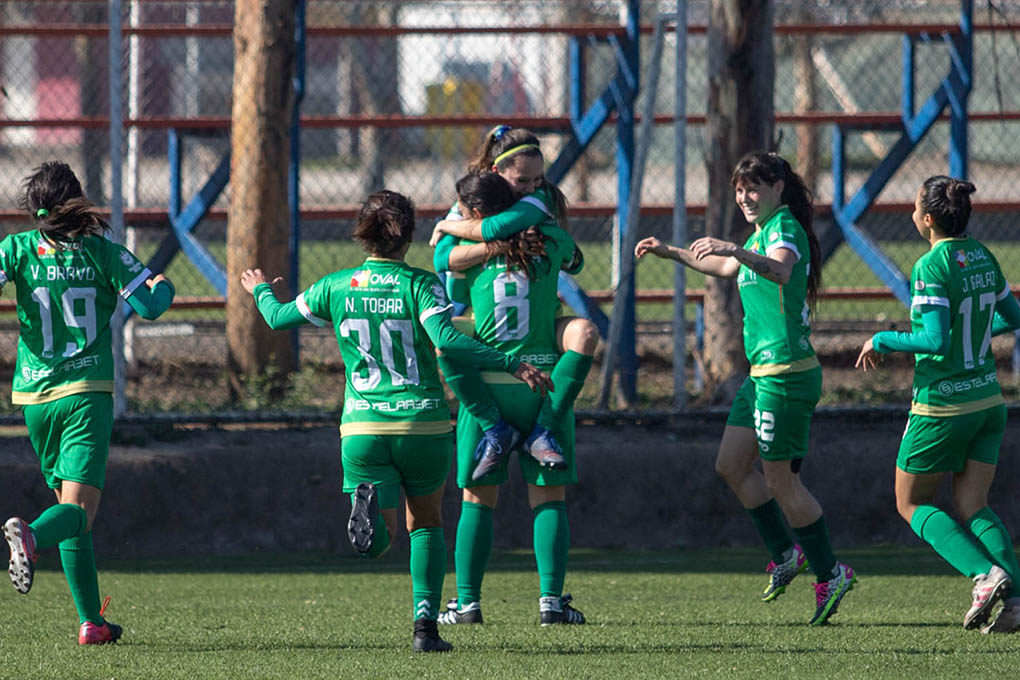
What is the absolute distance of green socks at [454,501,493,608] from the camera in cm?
640

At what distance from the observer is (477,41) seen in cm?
1773

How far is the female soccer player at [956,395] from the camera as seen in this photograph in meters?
6.05

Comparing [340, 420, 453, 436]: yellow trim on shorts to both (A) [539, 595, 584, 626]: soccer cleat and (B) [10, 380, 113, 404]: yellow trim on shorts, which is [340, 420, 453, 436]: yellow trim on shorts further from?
(A) [539, 595, 584, 626]: soccer cleat

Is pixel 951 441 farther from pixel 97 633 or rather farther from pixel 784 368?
pixel 97 633

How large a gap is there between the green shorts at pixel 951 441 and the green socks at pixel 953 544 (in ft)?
0.63

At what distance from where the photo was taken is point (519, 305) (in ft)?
20.6

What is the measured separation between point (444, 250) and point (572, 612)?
154 cm

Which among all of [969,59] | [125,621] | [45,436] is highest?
[969,59]

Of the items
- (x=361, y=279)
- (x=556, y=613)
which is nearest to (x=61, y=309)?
(x=361, y=279)

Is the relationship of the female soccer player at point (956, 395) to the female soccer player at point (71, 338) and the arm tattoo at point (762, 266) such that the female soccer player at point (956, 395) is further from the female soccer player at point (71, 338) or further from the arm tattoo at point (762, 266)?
the female soccer player at point (71, 338)

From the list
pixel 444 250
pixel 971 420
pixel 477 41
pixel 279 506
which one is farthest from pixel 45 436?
pixel 477 41

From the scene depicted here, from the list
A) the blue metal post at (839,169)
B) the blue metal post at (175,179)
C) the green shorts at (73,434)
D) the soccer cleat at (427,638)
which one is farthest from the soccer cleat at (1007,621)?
the blue metal post at (175,179)

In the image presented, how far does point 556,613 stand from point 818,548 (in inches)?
43.6

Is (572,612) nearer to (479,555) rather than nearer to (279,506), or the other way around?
(479,555)
